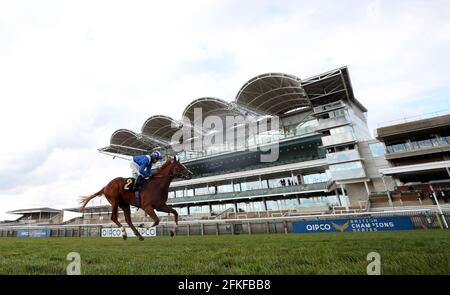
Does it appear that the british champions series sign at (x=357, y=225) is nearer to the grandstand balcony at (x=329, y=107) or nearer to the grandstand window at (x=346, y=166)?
the grandstand window at (x=346, y=166)

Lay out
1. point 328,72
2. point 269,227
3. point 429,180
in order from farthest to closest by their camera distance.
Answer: point 328,72
point 429,180
point 269,227

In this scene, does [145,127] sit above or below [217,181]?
above

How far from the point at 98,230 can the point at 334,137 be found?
32.9 m

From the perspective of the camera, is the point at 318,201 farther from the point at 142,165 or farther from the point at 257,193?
the point at 142,165

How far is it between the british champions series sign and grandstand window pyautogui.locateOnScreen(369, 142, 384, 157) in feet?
75.2

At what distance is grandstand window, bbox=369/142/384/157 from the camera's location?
34.8 meters

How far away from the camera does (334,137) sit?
3694 cm

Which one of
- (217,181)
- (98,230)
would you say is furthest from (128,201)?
(217,181)

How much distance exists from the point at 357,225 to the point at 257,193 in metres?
24.9

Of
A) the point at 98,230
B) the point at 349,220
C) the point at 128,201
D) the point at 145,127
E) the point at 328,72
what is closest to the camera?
the point at 128,201

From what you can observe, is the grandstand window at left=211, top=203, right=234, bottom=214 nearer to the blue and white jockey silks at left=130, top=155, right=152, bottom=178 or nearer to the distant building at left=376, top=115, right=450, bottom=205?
the distant building at left=376, top=115, right=450, bottom=205

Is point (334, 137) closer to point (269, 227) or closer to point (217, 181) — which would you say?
point (217, 181)

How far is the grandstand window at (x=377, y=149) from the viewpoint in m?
34.8

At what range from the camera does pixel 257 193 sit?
1581 inches
